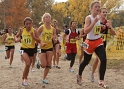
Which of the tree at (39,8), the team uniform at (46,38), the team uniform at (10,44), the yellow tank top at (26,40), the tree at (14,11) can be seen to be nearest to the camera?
the yellow tank top at (26,40)

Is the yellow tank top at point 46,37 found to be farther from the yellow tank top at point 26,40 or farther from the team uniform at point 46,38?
the yellow tank top at point 26,40

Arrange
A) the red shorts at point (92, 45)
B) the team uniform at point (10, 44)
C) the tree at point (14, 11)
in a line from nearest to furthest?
the red shorts at point (92, 45)
the team uniform at point (10, 44)
the tree at point (14, 11)

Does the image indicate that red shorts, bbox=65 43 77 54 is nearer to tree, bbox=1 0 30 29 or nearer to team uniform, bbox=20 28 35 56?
team uniform, bbox=20 28 35 56

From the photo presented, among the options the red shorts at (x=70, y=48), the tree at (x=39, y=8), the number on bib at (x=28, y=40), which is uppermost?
the tree at (x=39, y=8)

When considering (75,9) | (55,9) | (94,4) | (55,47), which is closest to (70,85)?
(94,4)

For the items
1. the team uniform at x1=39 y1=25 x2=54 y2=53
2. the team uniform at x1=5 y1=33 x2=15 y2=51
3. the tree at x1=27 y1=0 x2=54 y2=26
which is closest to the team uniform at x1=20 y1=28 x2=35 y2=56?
the team uniform at x1=39 y1=25 x2=54 y2=53

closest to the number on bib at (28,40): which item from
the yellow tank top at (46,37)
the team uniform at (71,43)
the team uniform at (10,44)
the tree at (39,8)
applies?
the yellow tank top at (46,37)

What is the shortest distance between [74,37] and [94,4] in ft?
11.6

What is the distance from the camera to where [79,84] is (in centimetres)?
634

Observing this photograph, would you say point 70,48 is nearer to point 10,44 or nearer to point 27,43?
point 27,43

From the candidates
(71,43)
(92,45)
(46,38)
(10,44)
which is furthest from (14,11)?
(92,45)

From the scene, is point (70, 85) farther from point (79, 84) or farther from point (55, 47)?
point (55, 47)

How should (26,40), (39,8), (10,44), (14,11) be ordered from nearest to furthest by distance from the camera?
(26,40)
(10,44)
(14,11)
(39,8)

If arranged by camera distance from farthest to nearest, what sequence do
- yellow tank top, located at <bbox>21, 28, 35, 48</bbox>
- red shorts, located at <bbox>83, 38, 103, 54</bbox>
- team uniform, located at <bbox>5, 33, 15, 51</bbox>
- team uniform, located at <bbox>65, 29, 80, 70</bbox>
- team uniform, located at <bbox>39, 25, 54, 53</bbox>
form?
team uniform, located at <bbox>5, 33, 15, 51</bbox>, team uniform, located at <bbox>65, 29, 80, 70</bbox>, team uniform, located at <bbox>39, 25, 54, 53</bbox>, yellow tank top, located at <bbox>21, 28, 35, 48</bbox>, red shorts, located at <bbox>83, 38, 103, 54</bbox>
